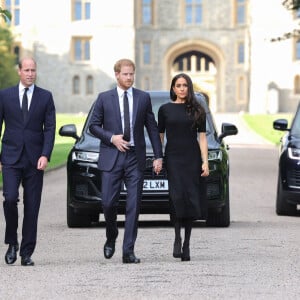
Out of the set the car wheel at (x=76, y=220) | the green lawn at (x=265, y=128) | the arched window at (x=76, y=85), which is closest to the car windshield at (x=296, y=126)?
the car wheel at (x=76, y=220)

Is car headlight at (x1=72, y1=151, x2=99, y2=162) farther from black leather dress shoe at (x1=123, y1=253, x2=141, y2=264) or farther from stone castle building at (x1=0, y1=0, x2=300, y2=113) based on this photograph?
stone castle building at (x1=0, y1=0, x2=300, y2=113)

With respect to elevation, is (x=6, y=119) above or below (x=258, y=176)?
above

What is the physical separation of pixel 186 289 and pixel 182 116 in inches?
93.6

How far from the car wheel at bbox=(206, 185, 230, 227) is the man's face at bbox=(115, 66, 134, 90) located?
13.5ft

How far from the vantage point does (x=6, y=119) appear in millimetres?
10141

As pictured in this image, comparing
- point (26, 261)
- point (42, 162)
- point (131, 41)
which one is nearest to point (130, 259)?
point (26, 261)

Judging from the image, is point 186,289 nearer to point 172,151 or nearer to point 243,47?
point 172,151

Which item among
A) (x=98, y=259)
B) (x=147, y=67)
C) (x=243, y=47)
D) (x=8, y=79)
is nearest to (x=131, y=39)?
(x=147, y=67)

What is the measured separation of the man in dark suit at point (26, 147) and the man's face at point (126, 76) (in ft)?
2.03

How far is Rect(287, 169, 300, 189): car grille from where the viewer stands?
16.0 metres

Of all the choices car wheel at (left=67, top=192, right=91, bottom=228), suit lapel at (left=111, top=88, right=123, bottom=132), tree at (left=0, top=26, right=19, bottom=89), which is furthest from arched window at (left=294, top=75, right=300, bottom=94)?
suit lapel at (left=111, top=88, right=123, bottom=132)

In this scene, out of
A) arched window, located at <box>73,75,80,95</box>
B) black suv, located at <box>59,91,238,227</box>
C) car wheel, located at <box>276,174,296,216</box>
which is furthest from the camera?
arched window, located at <box>73,75,80,95</box>

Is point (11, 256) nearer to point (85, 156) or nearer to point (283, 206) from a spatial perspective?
point (85, 156)

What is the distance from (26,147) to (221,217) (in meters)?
4.53
